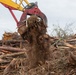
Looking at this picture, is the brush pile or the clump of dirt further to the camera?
the clump of dirt

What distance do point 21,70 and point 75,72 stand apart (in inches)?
76.2

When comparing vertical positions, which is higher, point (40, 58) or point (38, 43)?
point (38, 43)

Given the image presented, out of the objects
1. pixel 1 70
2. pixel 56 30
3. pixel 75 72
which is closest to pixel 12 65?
pixel 1 70

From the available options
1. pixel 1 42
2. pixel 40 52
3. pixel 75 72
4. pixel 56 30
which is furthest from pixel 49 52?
pixel 1 42

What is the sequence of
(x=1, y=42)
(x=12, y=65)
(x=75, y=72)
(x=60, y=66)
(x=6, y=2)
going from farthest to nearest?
1. (x=6, y=2)
2. (x=1, y=42)
3. (x=12, y=65)
4. (x=60, y=66)
5. (x=75, y=72)

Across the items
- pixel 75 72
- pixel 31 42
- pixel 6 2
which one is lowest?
pixel 75 72

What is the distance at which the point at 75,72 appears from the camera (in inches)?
227

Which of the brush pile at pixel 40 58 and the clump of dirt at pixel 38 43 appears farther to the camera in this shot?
the clump of dirt at pixel 38 43

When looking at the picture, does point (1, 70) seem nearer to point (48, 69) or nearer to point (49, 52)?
point (49, 52)

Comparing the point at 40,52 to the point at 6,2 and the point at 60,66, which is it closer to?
the point at 60,66

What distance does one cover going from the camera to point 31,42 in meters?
7.30

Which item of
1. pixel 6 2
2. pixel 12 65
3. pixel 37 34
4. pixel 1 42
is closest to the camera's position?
pixel 37 34

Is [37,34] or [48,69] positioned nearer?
[48,69]

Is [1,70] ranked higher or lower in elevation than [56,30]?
lower
